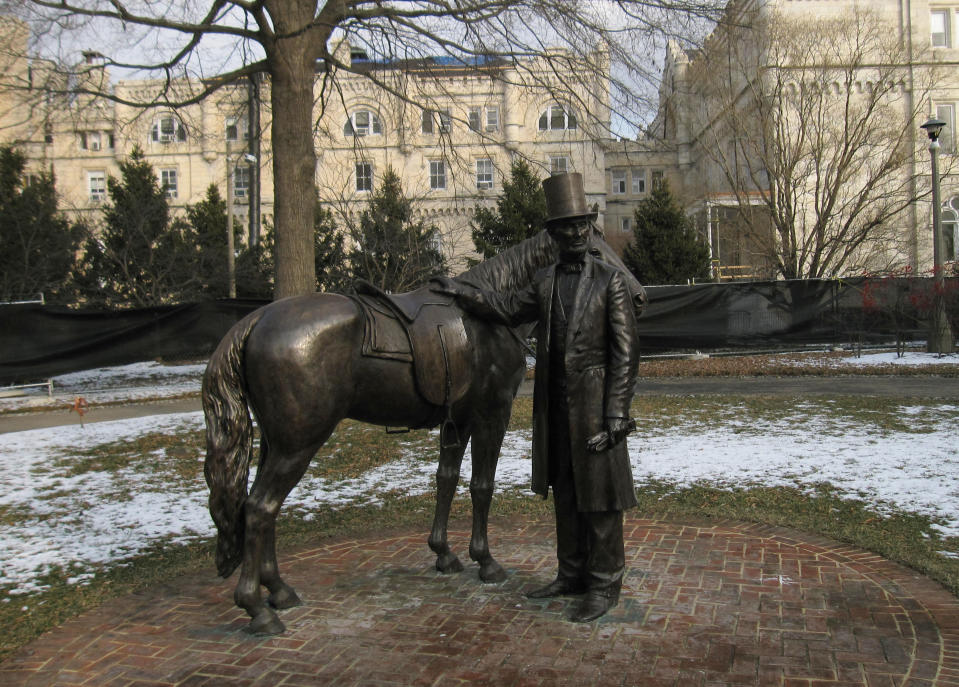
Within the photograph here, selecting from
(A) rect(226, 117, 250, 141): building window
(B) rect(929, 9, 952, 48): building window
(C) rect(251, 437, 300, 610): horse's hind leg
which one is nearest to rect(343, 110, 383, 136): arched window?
(A) rect(226, 117, 250, 141): building window

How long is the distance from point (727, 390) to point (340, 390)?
1099 centimetres

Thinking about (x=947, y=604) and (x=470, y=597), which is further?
(x=470, y=597)

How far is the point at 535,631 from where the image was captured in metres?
3.91

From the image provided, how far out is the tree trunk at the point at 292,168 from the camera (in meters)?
10.0

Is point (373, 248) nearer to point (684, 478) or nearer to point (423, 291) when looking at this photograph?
point (684, 478)

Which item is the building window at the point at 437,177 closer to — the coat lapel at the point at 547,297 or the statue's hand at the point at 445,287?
the statue's hand at the point at 445,287

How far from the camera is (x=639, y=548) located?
523 cm

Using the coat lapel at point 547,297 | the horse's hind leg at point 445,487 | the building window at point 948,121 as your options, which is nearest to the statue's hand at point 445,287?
the coat lapel at point 547,297

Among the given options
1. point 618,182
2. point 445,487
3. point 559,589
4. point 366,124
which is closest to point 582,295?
point 445,487

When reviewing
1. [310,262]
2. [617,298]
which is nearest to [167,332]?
[310,262]

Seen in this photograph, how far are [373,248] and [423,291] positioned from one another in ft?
51.7

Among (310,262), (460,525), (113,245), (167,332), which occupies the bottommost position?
(460,525)

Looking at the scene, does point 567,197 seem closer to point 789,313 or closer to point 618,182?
point 789,313

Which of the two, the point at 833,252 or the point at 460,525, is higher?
the point at 833,252
